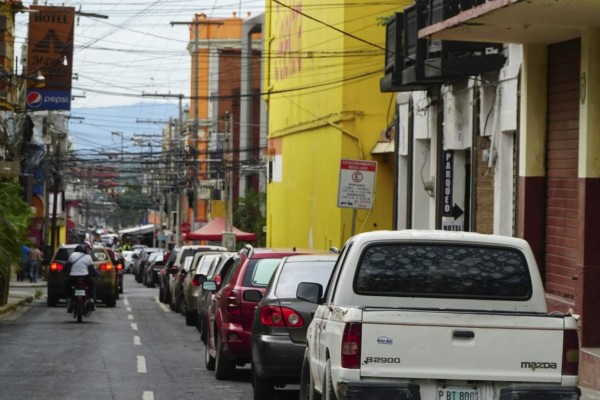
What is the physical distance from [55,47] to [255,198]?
3825cm

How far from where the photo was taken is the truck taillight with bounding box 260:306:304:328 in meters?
14.7

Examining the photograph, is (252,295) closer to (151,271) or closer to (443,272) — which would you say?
(443,272)

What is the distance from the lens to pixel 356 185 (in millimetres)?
26984

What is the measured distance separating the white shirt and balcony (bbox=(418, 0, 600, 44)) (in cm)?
1067

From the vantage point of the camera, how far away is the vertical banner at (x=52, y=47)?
39.4m

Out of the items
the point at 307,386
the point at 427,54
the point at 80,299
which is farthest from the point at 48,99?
the point at 307,386

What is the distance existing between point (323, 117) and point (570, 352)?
32.7m

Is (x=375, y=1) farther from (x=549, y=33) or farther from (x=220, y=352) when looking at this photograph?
(x=220, y=352)

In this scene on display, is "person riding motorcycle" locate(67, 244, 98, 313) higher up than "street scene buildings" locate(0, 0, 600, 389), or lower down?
lower down

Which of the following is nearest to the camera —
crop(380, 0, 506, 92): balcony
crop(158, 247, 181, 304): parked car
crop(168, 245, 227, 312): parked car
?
crop(380, 0, 506, 92): balcony

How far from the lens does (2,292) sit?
111ft

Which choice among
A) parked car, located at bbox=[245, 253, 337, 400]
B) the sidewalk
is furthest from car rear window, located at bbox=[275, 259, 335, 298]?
the sidewalk

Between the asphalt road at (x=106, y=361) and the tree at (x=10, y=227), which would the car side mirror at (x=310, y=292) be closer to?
the asphalt road at (x=106, y=361)

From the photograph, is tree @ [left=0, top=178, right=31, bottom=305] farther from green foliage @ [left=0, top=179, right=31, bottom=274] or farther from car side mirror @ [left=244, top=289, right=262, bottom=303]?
car side mirror @ [left=244, top=289, right=262, bottom=303]
